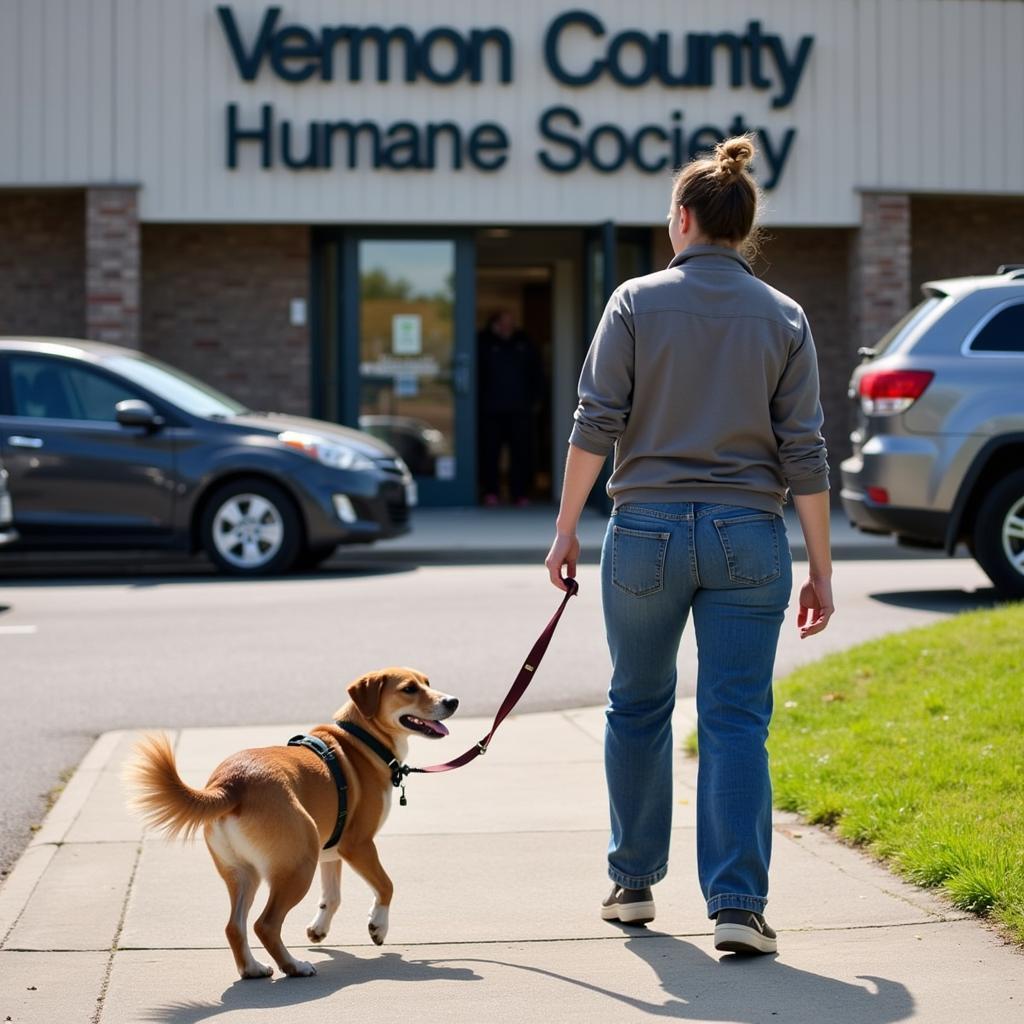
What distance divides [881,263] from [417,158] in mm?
4913

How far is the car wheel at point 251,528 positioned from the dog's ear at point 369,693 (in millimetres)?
8448

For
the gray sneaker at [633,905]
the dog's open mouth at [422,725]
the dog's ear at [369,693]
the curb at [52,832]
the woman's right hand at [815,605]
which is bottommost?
the curb at [52,832]

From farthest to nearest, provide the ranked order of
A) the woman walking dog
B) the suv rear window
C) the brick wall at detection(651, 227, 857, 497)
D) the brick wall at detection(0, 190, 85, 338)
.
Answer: the brick wall at detection(651, 227, 857, 497), the brick wall at detection(0, 190, 85, 338), the suv rear window, the woman walking dog

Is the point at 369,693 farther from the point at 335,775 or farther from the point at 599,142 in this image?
the point at 599,142

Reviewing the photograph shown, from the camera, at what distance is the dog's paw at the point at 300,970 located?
3910 mm

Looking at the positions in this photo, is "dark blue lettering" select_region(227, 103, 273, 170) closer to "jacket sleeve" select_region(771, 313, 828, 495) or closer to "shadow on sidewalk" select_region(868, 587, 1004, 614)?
"shadow on sidewalk" select_region(868, 587, 1004, 614)

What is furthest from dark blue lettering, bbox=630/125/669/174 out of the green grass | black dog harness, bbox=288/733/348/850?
black dog harness, bbox=288/733/348/850

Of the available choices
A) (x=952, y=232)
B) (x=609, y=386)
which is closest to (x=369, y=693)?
(x=609, y=386)

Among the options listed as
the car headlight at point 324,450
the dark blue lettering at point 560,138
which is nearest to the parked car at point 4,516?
the car headlight at point 324,450

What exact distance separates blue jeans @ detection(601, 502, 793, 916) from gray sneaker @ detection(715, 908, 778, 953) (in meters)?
0.02

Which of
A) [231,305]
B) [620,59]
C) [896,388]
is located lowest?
[896,388]

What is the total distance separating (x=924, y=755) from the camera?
564cm

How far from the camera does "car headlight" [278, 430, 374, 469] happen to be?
1265 cm

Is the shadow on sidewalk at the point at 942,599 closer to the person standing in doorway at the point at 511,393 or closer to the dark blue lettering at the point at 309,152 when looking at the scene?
the dark blue lettering at the point at 309,152
